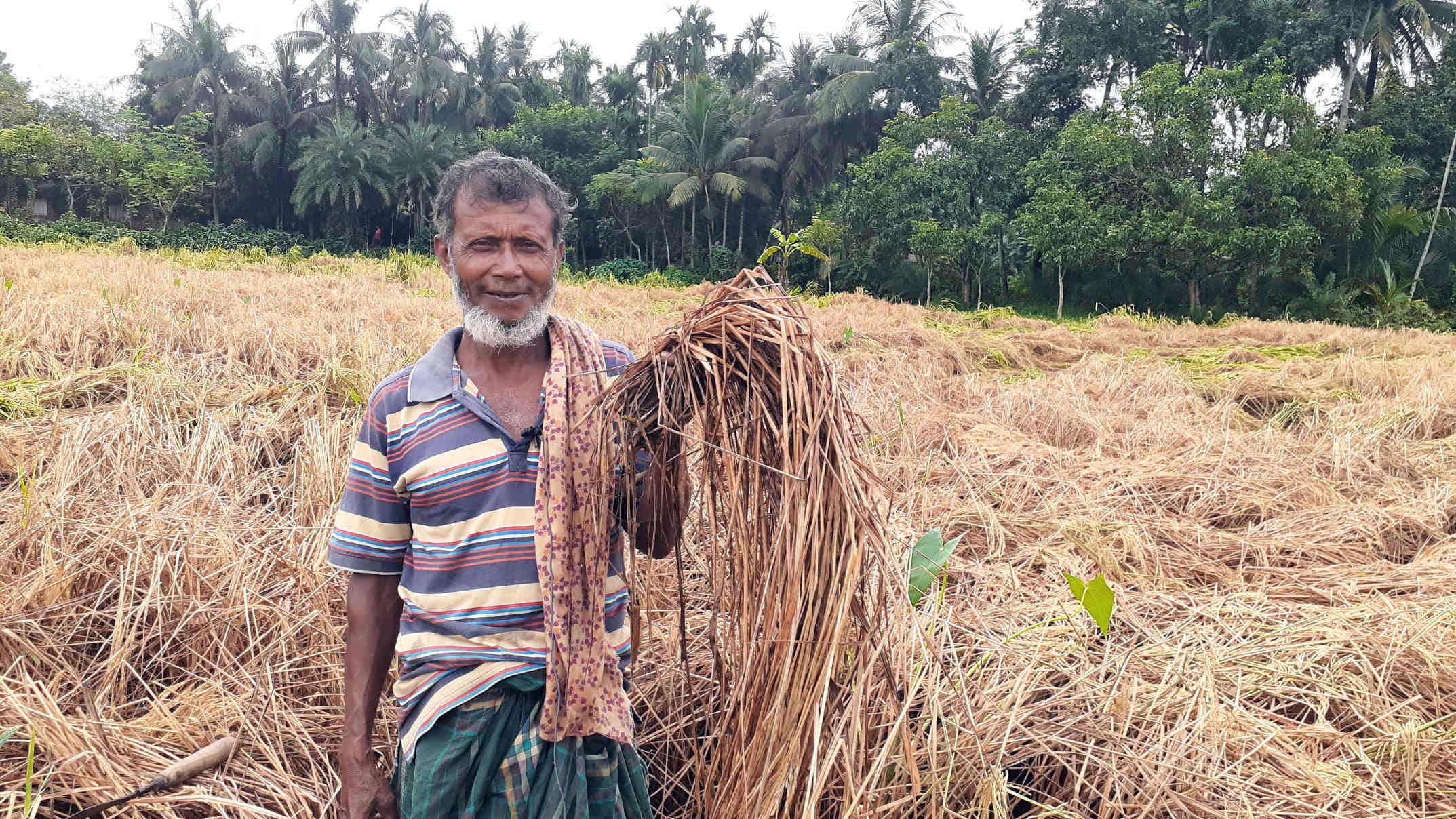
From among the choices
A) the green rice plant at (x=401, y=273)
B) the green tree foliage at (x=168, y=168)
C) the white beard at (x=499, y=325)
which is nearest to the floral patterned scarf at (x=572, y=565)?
the white beard at (x=499, y=325)

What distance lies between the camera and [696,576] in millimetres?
2111

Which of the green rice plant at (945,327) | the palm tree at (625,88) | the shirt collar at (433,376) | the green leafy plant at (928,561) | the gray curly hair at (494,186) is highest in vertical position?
the palm tree at (625,88)

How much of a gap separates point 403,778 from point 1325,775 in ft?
5.03

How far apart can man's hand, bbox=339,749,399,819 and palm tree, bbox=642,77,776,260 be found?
21.0 m

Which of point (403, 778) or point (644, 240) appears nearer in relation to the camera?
point (403, 778)

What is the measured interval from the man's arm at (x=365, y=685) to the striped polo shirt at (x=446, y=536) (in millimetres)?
34

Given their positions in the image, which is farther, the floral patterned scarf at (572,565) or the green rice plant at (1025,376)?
the green rice plant at (1025,376)

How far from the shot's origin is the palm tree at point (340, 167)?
23.7 m

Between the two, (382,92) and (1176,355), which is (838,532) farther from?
(382,92)

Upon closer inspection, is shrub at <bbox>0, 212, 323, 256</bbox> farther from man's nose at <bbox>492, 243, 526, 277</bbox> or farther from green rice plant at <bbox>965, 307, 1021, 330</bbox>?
man's nose at <bbox>492, 243, 526, 277</bbox>

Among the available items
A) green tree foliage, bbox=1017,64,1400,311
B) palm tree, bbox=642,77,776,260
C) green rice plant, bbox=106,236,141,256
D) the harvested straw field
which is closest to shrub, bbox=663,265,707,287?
palm tree, bbox=642,77,776,260

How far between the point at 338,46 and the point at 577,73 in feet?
26.6

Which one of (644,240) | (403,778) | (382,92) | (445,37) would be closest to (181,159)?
(382,92)

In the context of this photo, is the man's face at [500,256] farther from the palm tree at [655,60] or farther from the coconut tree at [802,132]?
the palm tree at [655,60]
